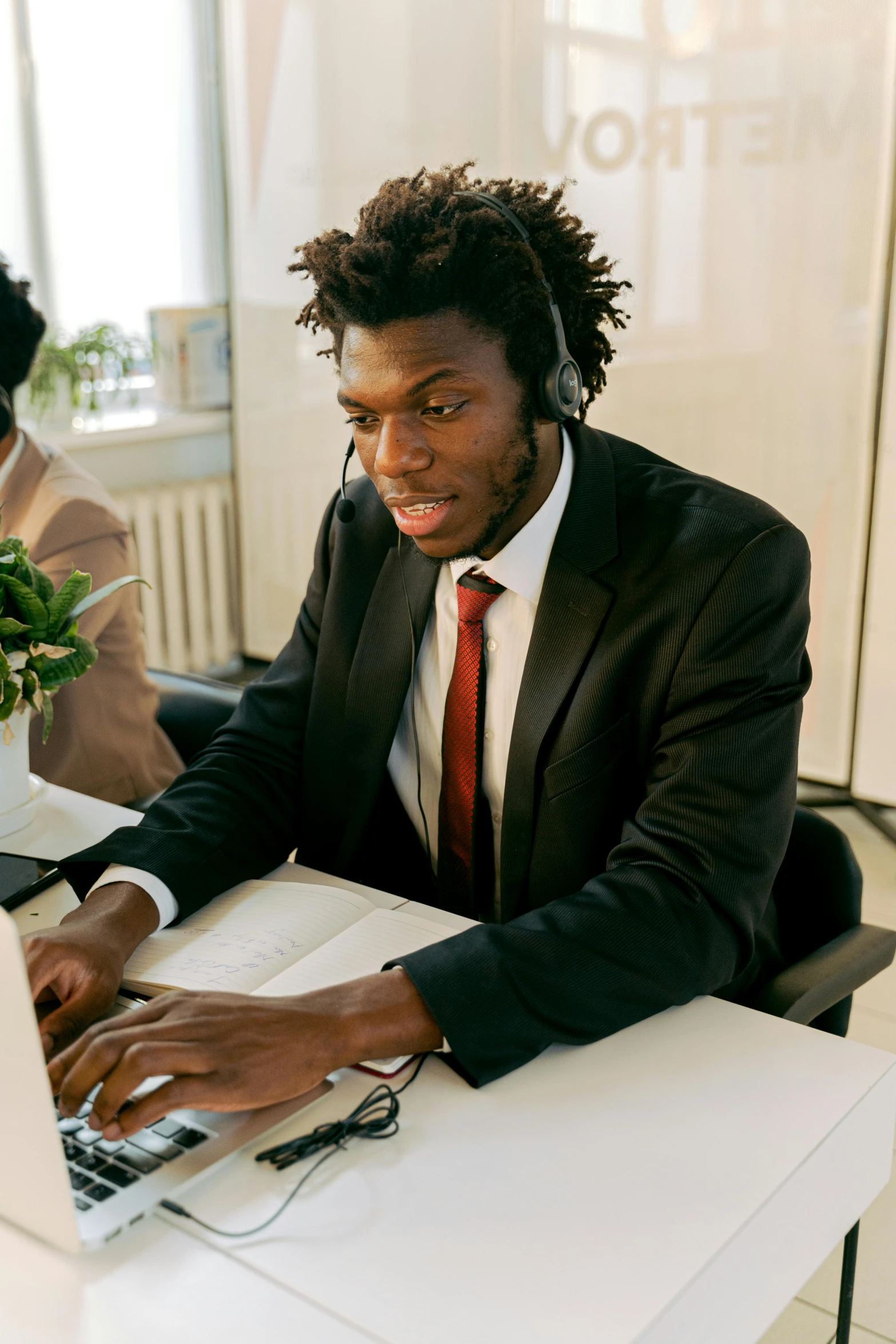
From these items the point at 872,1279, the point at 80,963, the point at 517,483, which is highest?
the point at 517,483

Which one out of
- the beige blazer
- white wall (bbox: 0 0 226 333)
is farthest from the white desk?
white wall (bbox: 0 0 226 333)

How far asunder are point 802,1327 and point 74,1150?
1.09m

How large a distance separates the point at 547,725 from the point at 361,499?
44 cm

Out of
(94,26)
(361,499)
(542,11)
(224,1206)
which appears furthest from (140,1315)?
(94,26)

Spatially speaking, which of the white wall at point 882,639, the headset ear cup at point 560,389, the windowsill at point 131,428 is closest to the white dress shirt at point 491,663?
the headset ear cup at point 560,389

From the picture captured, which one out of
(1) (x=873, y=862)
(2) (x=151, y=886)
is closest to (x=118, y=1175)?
(2) (x=151, y=886)

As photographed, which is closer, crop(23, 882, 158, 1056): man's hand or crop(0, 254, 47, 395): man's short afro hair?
crop(23, 882, 158, 1056): man's hand

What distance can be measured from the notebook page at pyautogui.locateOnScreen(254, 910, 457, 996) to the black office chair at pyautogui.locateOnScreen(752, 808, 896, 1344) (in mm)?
332

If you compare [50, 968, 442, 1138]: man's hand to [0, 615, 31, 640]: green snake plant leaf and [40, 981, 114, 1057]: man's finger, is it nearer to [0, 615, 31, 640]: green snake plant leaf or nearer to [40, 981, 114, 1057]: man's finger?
[40, 981, 114, 1057]: man's finger

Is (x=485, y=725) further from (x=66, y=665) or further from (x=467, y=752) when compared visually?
(x=66, y=665)

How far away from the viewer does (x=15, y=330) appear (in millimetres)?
2162

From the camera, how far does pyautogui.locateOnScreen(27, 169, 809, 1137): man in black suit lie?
1.00m

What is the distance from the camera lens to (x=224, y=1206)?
83cm

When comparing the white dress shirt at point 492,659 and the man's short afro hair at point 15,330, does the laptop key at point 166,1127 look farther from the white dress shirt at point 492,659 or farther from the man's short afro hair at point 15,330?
the man's short afro hair at point 15,330
